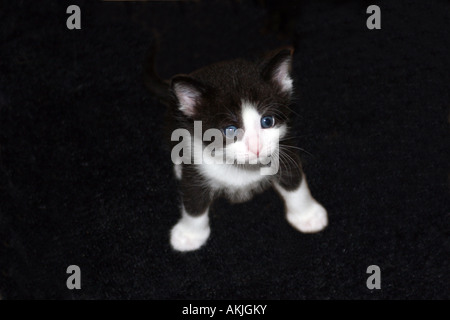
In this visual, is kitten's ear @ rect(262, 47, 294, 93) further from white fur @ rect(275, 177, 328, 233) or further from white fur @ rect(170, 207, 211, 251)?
white fur @ rect(170, 207, 211, 251)

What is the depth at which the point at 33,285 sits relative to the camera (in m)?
2.07

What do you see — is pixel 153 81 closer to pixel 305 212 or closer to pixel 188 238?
pixel 188 238

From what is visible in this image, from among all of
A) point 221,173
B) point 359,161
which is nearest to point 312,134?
point 359,161

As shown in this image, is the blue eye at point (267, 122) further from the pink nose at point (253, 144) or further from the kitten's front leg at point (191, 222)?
the kitten's front leg at point (191, 222)

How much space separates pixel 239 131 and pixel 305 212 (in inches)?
23.7

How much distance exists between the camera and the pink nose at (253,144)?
1.55m

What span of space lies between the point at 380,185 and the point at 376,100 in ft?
1.42

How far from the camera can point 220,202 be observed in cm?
219

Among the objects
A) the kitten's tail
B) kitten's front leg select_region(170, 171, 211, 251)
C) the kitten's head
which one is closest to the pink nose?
the kitten's head

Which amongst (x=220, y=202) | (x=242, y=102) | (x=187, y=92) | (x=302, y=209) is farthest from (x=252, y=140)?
(x=220, y=202)

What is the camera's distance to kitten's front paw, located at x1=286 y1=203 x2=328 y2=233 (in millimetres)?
2047

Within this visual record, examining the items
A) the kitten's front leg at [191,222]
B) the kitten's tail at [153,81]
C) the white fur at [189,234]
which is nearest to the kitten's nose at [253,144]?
the kitten's front leg at [191,222]

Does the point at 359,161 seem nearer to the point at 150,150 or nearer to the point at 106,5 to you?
the point at 150,150

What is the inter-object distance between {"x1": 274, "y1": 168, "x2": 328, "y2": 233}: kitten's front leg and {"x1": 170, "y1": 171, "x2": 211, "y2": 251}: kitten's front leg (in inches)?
12.0
